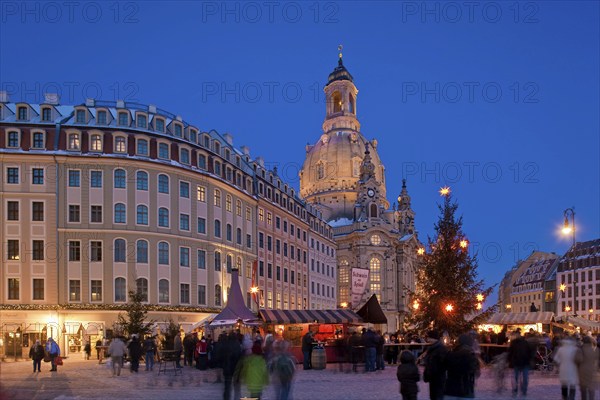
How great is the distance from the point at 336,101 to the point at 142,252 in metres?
109

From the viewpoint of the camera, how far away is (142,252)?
52.0m

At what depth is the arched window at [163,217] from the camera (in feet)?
174

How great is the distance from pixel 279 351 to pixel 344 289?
114 m

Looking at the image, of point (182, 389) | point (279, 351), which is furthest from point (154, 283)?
point (279, 351)

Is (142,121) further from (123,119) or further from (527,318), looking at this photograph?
(527,318)

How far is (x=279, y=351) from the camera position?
1595cm

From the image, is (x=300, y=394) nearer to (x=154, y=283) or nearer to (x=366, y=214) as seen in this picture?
(x=154, y=283)

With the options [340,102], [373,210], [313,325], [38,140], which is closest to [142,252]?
[38,140]

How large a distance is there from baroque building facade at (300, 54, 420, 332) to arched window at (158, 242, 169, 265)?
73.9 m

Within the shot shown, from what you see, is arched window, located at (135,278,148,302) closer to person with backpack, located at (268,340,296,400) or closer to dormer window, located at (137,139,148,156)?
dormer window, located at (137,139,148,156)

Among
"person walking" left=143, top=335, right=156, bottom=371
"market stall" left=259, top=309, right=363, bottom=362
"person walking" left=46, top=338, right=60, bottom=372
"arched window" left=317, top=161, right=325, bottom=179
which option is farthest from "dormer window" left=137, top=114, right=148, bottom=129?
"arched window" left=317, top=161, right=325, bottom=179

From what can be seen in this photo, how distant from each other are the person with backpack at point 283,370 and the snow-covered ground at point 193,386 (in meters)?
4.51

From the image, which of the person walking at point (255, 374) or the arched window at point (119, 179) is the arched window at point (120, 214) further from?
the person walking at point (255, 374)

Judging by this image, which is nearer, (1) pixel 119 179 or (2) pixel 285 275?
(1) pixel 119 179
